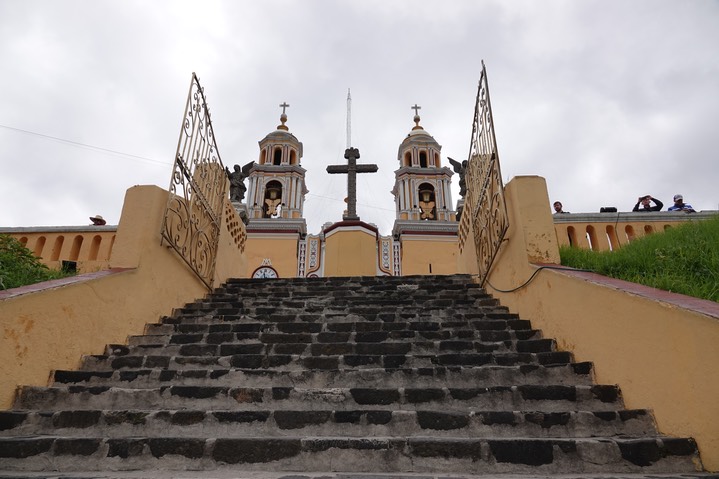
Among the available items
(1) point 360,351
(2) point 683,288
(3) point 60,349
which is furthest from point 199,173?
(2) point 683,288

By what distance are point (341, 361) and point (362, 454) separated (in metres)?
1.13

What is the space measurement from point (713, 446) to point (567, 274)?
1.65 m

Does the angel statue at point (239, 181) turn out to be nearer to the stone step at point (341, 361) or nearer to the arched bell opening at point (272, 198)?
the arched bell opening at point (272, 198)

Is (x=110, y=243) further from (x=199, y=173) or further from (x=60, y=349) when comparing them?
(x=60, y=349)

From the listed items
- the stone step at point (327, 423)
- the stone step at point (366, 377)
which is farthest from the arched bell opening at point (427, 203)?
the stone step at point (327, 423)

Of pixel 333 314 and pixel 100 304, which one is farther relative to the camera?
pixel 333 314

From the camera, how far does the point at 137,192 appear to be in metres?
4.87

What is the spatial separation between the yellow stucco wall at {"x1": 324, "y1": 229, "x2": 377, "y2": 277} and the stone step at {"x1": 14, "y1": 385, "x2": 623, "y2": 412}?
7.24 meters

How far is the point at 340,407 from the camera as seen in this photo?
2.82 meters

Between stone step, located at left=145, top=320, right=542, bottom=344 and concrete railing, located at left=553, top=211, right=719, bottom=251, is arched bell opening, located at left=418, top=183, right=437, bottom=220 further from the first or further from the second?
stone step, located at left=145, top=320, right=542, bottom=344

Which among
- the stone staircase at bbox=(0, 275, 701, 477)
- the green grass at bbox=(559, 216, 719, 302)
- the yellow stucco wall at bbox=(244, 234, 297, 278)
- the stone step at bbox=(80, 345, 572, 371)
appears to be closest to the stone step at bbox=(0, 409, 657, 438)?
the stone staircase at bbox=(0, 275, 701, 477)

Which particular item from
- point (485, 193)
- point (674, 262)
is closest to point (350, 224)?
point (485, 193)

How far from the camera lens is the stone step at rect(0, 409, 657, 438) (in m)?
2.49

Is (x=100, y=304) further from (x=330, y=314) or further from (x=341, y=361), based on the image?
(x=341, y=361)
